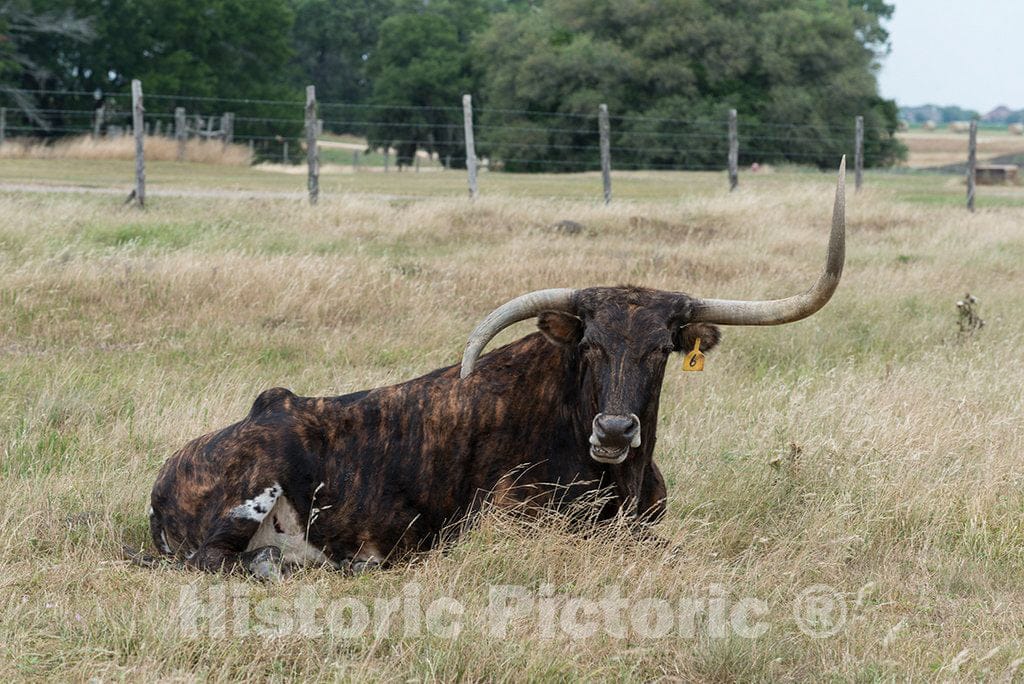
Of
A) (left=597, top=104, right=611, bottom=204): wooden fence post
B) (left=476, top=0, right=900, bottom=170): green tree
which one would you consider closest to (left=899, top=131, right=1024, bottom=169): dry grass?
(left=476, top=0, right=900, bottom=170): green tree

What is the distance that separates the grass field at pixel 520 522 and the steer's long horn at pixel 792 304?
91cm

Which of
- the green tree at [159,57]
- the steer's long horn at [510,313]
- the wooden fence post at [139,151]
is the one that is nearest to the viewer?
the steer's long horn at [510,313]

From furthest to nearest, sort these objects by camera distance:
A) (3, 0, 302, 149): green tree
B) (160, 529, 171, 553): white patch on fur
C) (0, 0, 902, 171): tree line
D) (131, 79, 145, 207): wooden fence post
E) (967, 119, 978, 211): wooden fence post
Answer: (3, 0, 302, 149): green tree → (0, 0, 902, 171): tree line → (967, 119, 978, 211): wooden fence post → (131, 79, 145, 207): wooden fence post → (160, 529, 171, 553): white patch on fur

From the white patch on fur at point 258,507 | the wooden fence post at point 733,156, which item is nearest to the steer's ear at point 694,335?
the white patch on fur at point 258,507

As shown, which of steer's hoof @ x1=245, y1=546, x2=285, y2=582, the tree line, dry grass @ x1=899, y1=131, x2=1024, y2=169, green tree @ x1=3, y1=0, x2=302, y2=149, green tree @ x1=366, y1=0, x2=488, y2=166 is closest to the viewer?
steer's hoof @ x1=245, y1=546, x2=285, y2=582

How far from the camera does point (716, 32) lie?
2104 inches

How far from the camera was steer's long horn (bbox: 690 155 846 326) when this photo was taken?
502 cm

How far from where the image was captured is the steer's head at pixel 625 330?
16.7 feet

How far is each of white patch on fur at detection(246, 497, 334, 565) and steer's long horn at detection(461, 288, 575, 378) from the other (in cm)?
98

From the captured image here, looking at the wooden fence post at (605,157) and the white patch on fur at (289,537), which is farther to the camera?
the wooden fence post at (605,157)

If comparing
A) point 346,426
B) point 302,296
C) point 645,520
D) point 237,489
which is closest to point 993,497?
point 645,520

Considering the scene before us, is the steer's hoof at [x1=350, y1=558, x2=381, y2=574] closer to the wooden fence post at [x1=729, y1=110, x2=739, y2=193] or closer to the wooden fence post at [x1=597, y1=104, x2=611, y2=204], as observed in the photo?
the wooden fence post at [x1=597, y1=104, x2=611, y2=204]

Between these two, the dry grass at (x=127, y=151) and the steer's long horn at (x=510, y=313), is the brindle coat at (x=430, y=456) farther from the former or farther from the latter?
the dry grass at (x=127, y=151)

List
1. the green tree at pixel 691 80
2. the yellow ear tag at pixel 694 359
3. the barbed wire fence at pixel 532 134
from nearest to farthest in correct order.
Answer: the yellow ear tag at pixel 694 359
the barbed wire fence at pixel 532 134
the green tree at pixel 691 80
